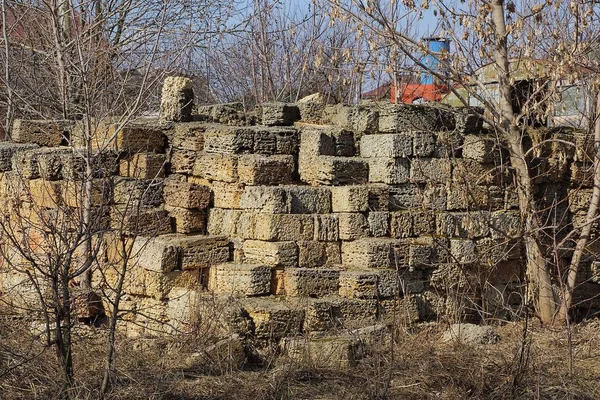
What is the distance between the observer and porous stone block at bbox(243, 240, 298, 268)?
883cm

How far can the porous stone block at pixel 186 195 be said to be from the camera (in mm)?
9367

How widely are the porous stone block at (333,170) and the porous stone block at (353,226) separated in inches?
15.2

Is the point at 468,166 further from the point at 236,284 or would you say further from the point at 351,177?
the point at 236,284

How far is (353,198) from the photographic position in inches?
352

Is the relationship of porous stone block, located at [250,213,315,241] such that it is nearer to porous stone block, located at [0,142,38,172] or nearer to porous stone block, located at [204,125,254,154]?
porous stone block, located at [204,125,254,154]

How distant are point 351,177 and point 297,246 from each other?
897 millimetres

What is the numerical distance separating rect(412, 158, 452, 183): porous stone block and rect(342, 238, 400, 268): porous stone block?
0.70 metres

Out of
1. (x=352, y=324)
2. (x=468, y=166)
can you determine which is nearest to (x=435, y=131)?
(x=468, y=166)

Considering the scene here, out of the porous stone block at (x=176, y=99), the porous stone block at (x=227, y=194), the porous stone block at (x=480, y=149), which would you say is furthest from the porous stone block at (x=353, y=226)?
the porous stone block at (x=176, y=99)

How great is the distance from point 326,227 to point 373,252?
50 cm

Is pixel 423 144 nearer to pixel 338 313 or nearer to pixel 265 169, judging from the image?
pixel 265 169

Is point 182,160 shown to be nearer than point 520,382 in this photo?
No

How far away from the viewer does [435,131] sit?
9375mm

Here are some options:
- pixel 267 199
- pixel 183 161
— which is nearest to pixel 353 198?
pixel 267 199
